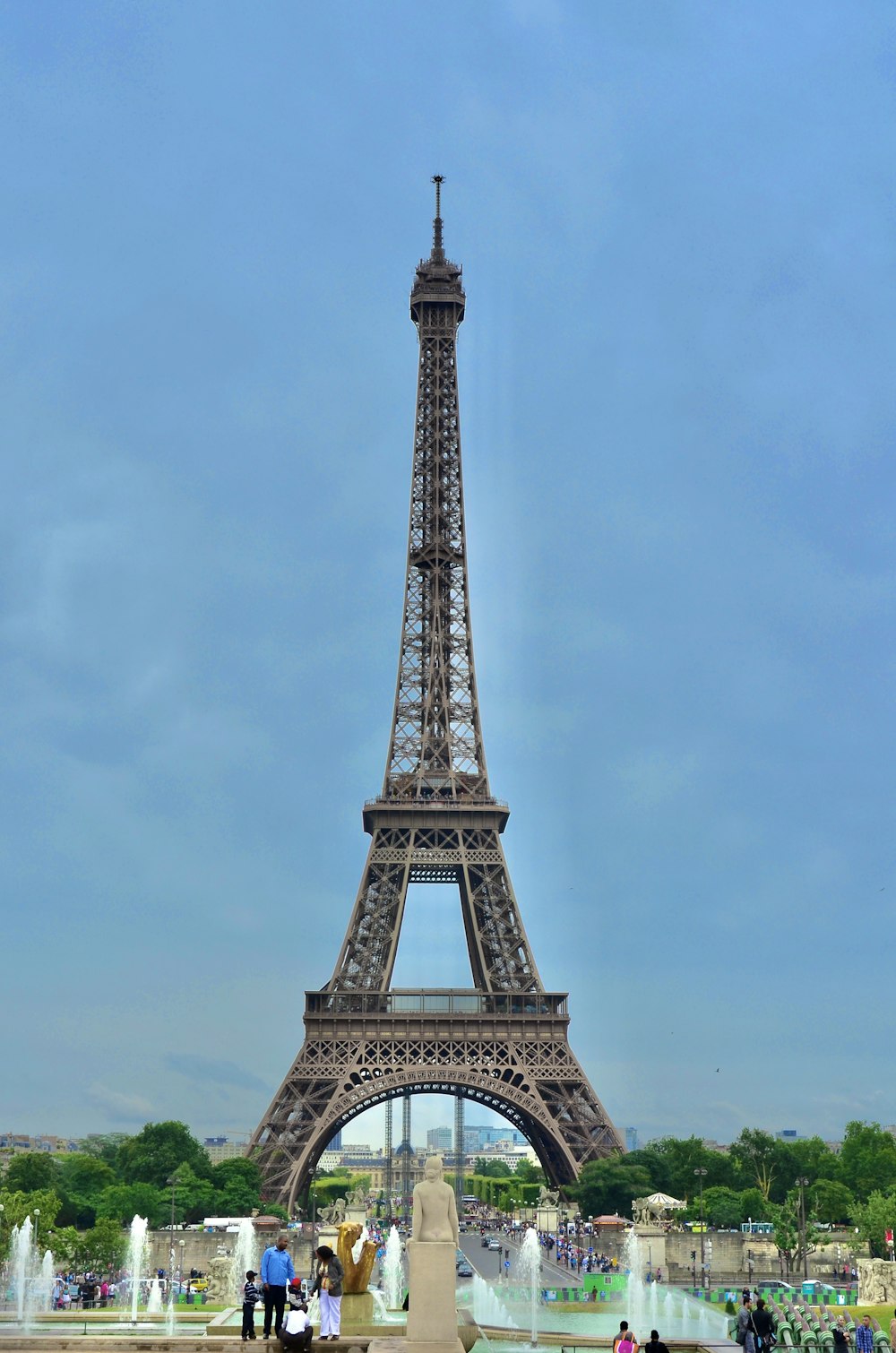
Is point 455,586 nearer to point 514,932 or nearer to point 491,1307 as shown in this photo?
point 514,932

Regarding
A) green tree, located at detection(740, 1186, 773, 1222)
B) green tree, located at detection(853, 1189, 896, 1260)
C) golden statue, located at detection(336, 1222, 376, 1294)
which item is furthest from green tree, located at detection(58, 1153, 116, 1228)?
golden statue, located at detection(336, 1222, 376, 1294)

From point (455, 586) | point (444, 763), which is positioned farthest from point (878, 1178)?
point (455, 586)

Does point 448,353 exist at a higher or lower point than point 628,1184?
higher

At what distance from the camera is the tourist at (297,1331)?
843 inches

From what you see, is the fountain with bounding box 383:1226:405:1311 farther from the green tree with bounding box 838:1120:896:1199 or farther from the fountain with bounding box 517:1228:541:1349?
the green tree with bounding box 838:1120:896:1199

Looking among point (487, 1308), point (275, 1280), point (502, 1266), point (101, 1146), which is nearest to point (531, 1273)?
point (502, 1266)

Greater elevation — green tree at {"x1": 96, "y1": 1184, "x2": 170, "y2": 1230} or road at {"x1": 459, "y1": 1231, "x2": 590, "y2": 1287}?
green tree at {"x1": 96, "y1": 1184, "x2": 170, "y2": 1230}

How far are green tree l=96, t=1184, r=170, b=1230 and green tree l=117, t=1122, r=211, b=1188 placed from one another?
941 cm

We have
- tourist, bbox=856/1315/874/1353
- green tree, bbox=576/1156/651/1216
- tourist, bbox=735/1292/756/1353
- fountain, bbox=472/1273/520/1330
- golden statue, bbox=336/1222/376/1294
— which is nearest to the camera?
tourist, bbox=735/1292/756/1353

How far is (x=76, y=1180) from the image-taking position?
110 meters

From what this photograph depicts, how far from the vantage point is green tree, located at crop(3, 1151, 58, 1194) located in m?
101

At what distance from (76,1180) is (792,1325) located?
92.7 metres

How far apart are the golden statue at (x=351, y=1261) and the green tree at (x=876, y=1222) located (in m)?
53.8

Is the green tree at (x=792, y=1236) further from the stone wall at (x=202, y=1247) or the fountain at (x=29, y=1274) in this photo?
the fountain at (x=29, y=1274)
